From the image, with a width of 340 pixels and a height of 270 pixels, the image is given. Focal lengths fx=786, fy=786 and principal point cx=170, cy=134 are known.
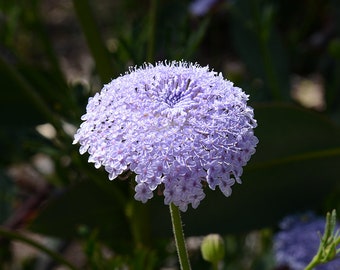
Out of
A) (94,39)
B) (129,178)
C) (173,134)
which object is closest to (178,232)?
(173,134)

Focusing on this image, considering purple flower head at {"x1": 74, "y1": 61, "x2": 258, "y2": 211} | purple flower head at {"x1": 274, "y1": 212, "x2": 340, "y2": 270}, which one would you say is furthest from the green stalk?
purple flower head at {"x1": 74, "y1": 61, "x2": 258, "y2": 211}

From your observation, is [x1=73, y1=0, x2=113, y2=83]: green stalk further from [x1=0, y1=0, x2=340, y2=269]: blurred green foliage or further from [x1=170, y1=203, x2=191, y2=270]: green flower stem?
[x1=170, y1=203, x2=191, y2=270]: green flower stem

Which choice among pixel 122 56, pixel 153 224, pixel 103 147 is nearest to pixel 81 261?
pixel 153 224

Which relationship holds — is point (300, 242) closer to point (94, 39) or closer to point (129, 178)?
point (129, 178)

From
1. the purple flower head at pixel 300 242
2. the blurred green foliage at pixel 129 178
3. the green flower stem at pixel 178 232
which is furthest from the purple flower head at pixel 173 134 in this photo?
the purple flower head at pixel 300 242

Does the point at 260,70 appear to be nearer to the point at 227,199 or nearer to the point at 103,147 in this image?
the point at 227,199

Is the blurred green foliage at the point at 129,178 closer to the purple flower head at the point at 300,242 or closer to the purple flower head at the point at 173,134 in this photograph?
the purple flower head at the point at 300,242
